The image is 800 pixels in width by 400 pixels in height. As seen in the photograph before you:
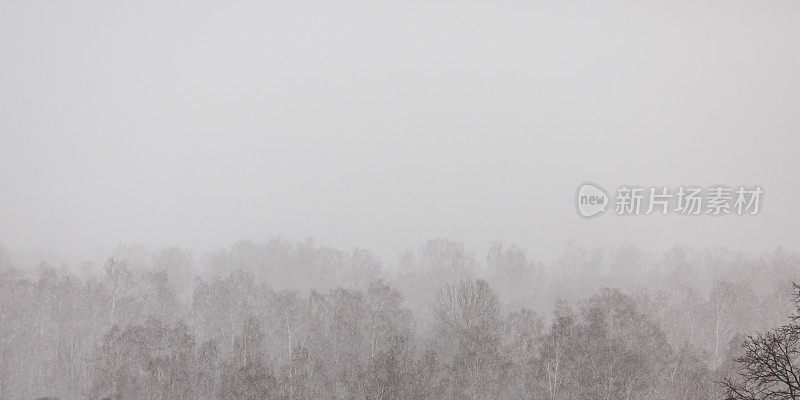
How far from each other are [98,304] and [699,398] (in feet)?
235

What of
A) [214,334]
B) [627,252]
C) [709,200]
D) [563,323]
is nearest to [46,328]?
[214,334]

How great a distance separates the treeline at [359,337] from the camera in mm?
34469

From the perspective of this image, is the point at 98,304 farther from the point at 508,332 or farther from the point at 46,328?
the point at 508,332

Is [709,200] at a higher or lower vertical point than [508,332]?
higher

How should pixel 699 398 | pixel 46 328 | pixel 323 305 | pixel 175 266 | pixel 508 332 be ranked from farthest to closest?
pixel 175 266, pixel 46 328, pixel 323 305, pixel 508 332, pixel 699 398

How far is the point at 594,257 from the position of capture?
383 feet

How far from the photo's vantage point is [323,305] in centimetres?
5350

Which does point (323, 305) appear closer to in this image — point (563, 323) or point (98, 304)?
point (563, 323)

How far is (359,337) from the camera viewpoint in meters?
48.8

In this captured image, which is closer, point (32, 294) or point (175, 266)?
point (32, 294)

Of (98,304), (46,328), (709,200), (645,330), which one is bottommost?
(46,328)

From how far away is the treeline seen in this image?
34.5 meters

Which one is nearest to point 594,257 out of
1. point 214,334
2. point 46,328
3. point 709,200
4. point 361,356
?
point 709,200

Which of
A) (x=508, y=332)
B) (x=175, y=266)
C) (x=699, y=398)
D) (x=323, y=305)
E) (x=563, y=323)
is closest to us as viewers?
(x=699, y=398)
